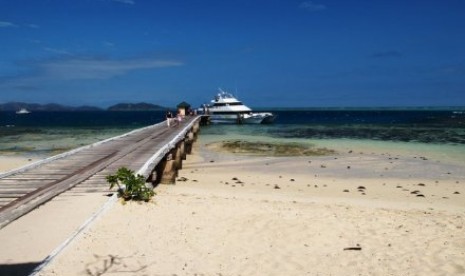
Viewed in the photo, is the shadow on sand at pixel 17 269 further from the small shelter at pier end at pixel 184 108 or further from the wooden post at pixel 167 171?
the small shelter at pier end at pixel 184 108

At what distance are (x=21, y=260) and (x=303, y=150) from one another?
22423 millimetres

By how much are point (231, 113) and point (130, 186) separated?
5022 cm

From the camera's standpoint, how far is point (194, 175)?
58.7 feet

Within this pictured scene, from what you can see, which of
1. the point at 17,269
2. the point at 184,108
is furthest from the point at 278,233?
the point at 184,108

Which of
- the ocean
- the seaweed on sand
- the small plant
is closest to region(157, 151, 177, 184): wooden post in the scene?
the small plant

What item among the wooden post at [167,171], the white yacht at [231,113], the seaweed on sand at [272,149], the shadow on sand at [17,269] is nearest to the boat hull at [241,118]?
the white yacht at [231,113]

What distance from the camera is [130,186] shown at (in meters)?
9.91

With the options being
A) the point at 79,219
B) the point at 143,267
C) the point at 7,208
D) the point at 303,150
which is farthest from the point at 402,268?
the point at 303,150

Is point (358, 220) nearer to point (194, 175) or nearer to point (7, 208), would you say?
point (7, 208)

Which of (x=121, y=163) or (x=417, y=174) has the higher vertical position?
(x=121, y=163)

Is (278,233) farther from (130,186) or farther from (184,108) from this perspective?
(184,108)

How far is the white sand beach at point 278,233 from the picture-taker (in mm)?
6824

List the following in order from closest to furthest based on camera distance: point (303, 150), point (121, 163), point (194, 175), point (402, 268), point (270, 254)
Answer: point (402, 268)
point (270, 254)
point (121, 163)
point (194, 175)
point (303, 150)

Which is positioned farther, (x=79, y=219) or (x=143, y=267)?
(x=79, y=219)
